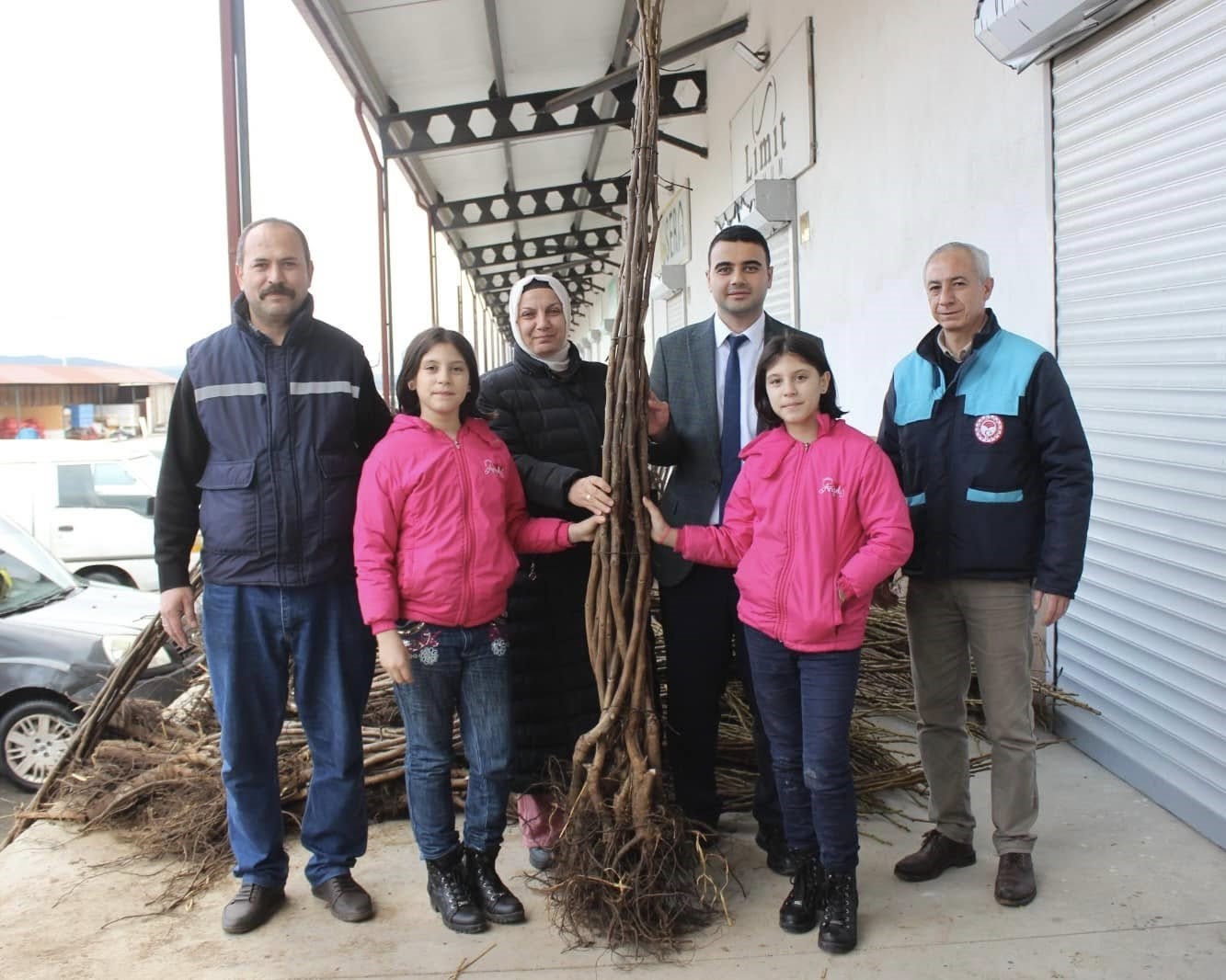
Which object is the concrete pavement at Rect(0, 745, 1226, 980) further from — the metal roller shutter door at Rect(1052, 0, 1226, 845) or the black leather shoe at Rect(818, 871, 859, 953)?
the metal roller shutter door at Rect(1052, 0, 1226, 845)

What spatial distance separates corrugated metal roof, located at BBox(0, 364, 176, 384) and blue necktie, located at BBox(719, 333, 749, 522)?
2314cm

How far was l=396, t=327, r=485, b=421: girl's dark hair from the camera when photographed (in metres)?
2.56

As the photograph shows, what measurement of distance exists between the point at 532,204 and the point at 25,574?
11.3 m

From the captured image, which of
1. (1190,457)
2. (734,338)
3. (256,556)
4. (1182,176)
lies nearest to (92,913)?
(256,556)

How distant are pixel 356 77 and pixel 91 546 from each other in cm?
442

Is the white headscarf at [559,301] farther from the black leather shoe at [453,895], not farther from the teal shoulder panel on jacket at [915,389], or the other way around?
the black leather shoe at [453,895]

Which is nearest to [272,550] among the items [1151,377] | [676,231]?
[1151,377]

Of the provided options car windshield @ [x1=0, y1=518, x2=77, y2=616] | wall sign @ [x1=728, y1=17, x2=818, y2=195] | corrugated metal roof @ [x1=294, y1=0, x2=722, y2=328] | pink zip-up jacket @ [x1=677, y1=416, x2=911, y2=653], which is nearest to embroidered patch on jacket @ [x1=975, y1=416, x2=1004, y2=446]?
pink zip-up jacket @ [x1=677, y1=416, x2=911, y2=653]

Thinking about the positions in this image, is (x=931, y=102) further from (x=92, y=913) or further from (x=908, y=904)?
(x=92, y=913)

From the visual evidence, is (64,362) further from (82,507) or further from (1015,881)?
(1015,881)

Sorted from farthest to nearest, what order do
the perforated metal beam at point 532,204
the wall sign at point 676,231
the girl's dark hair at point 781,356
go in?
1. the perforated metal beam at point 532,204
2. the wall sign at point 676,231
3. the girl's dark hair at point 781,356

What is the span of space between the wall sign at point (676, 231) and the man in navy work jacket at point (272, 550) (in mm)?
10088

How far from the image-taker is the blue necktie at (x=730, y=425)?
2820 mm

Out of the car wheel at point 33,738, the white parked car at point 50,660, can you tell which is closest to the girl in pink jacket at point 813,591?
the white parked car at point 50,660
